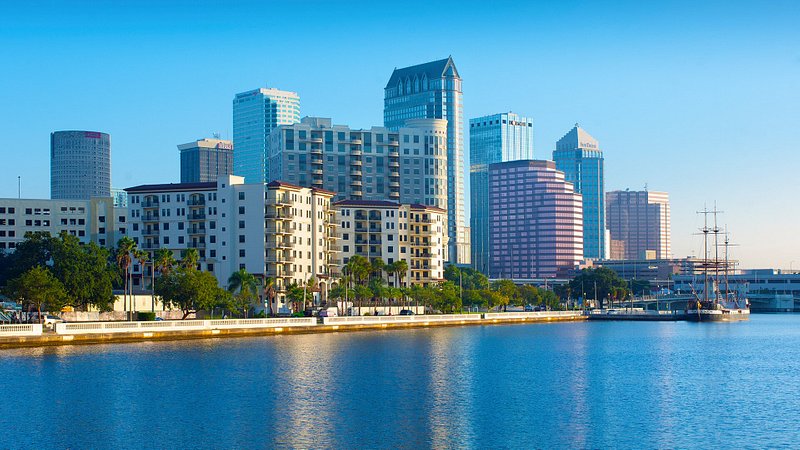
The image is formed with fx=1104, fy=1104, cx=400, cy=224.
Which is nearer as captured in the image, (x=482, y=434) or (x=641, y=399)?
(x=482, y=434)

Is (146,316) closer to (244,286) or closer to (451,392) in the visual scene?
(244,286)

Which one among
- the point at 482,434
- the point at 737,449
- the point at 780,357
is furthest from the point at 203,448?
the point at 780,357

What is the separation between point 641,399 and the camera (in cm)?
8606

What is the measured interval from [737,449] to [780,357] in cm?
7594

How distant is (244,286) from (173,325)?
33.8 m

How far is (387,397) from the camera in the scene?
8525 centimetres

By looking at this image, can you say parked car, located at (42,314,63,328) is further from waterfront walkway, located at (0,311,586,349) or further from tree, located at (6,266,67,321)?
waterfront walkway, located at (0,311,586,349)

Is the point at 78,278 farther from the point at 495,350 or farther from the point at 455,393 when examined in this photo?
the point at 455,393

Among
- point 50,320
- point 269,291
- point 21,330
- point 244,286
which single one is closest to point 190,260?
point 244,286

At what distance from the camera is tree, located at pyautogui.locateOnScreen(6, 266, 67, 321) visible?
137 meters

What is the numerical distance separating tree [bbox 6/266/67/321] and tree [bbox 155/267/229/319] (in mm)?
18946

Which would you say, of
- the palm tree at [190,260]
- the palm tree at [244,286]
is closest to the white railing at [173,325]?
the palm tree at [244,286]

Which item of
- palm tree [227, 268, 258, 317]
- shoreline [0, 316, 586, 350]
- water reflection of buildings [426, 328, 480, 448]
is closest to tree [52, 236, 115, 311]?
shoreline [0, 316, 586, 350]

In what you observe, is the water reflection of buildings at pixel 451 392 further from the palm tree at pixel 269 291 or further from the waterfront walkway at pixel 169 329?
the palm tree at pixel 269 291
